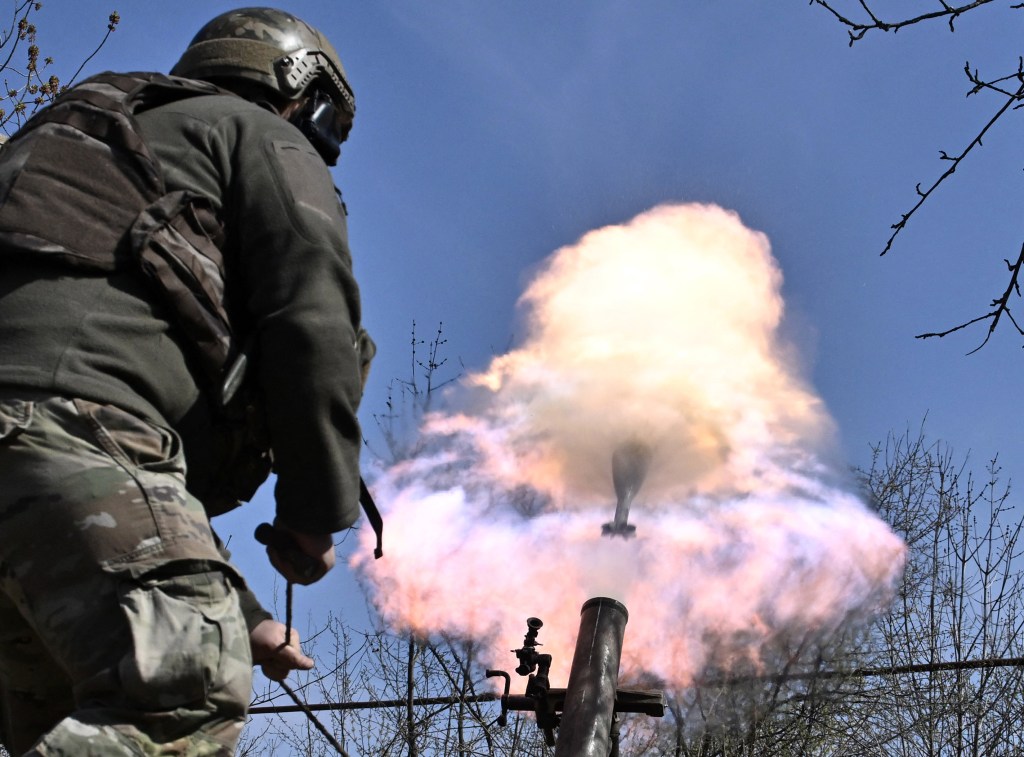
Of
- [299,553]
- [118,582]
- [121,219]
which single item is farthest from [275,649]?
[121,219]

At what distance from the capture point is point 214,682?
82.4 inches

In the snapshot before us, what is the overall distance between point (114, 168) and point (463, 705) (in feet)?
43.5

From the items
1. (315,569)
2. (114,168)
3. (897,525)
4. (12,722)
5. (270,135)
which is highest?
(897,525)

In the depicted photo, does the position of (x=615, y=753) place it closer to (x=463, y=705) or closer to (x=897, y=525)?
(x=463, y=705)

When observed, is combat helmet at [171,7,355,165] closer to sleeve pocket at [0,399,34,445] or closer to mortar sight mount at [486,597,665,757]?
sleeve pocket at [0,399,34,445]

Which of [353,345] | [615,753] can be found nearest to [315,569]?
[353,345]

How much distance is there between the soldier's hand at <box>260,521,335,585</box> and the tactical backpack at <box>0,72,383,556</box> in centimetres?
19

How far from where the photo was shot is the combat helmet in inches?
122

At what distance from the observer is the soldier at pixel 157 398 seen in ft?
6.79

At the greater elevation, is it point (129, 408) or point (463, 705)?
point (463, 705)

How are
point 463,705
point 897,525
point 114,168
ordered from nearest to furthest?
point 114,168 → point 463,705 → point 897,525

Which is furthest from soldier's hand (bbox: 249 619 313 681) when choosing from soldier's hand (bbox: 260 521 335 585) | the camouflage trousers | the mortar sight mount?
the mortar sight mount

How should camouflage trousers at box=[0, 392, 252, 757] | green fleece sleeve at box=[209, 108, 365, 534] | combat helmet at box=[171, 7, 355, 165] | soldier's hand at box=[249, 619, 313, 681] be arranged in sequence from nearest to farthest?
camouflage trousers at box=[0, 392, 252, 757] < green fleece sleeve at box=[209, 108, 365, 534] < soldier's hand at box=[249, 619, 313, 681] < combat helmet at box=[171, 7, 355, 165]

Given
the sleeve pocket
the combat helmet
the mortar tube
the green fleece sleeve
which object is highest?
the combat helmet
